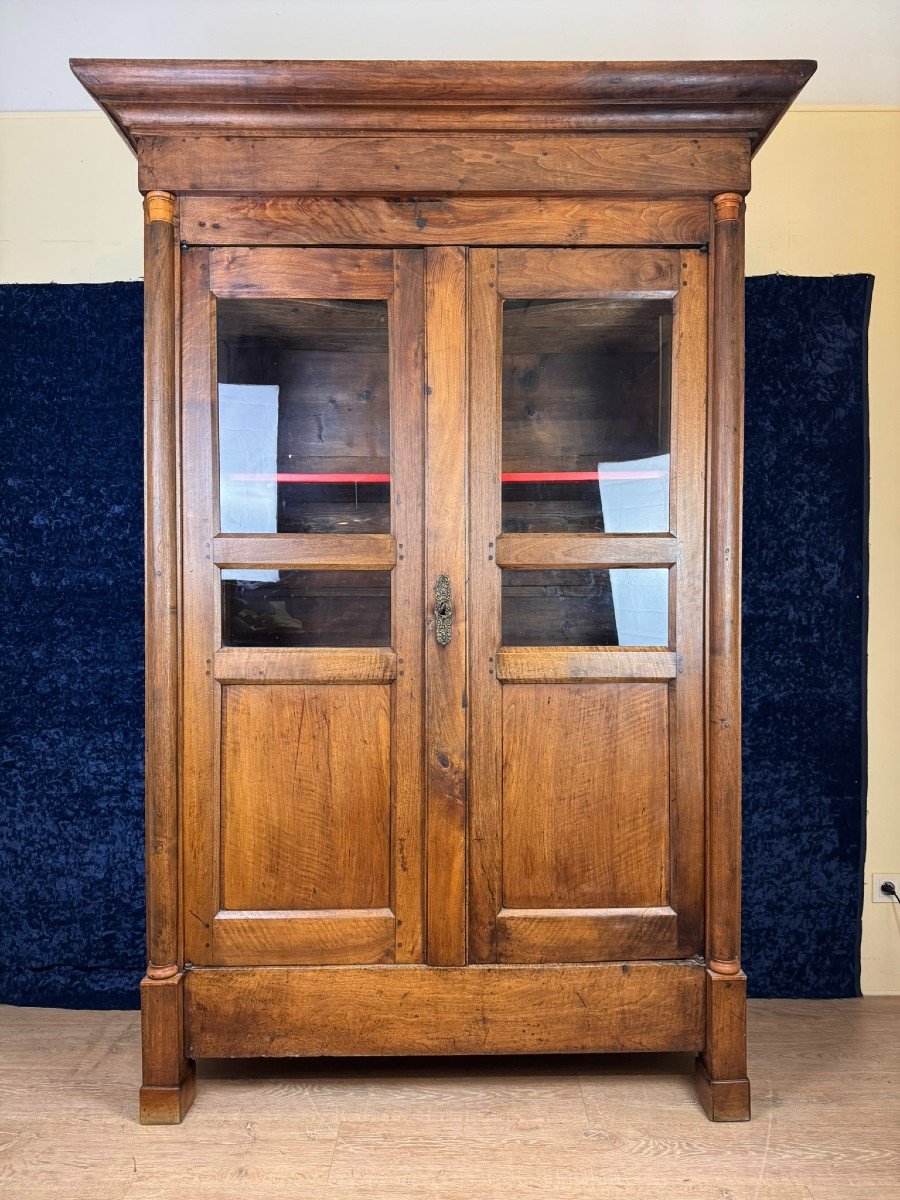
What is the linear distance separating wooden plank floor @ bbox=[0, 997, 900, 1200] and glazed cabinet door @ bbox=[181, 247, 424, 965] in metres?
0.34

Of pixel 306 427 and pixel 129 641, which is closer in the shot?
pixel 306 427

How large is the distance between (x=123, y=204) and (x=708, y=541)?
188 centimetres

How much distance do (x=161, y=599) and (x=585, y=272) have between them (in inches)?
45.0

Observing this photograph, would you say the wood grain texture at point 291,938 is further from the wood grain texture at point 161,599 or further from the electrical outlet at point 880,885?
the electrical outlet at point 880,885

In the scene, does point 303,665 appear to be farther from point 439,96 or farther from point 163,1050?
point 439,96

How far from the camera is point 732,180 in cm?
168

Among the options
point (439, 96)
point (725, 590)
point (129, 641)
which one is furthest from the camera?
point (129, 641)

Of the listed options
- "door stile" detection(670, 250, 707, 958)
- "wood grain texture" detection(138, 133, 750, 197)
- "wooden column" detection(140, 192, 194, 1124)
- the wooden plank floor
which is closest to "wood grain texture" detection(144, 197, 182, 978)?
"wooden column" detection(140, 192, 194, 1124)

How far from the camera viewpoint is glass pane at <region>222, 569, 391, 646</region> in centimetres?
173

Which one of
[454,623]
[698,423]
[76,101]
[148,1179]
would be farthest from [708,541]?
[76,101]

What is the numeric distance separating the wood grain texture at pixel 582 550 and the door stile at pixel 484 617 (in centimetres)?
4

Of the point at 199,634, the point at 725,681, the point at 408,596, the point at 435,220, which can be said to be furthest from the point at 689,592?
the point at 199,634

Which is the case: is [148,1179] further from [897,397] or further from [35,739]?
[897,397]

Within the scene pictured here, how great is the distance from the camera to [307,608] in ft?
5.69
